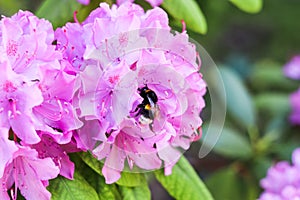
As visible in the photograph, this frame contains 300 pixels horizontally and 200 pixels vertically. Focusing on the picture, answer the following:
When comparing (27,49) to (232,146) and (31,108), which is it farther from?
(232,146)

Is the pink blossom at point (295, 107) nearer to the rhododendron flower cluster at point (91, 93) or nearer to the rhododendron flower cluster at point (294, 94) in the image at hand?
the rhododendron flower cluster at point (294, 94)

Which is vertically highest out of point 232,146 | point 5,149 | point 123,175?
point 5,149

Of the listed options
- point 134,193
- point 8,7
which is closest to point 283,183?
point 134,193

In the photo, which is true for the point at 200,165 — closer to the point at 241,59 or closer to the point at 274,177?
the point at 241,59

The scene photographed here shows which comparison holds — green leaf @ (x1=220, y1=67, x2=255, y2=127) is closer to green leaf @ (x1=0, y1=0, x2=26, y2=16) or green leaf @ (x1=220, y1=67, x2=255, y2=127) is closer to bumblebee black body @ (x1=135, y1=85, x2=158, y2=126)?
green leaf @ (x1=0, y1=0, x2=26, y2=16)


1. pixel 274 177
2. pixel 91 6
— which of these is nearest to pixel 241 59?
pixel 274 177

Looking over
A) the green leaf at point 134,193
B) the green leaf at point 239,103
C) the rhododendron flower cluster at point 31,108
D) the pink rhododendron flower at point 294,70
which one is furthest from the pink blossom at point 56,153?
the pink rhododendron flower at point 294,70

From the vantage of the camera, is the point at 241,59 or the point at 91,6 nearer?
the point at 91,6
